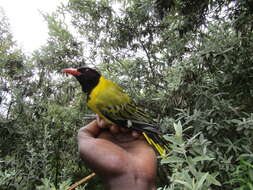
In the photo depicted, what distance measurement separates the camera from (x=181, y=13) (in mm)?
2873

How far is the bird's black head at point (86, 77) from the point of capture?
1960mm

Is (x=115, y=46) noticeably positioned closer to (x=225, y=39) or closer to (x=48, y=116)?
(x=48, y=116)

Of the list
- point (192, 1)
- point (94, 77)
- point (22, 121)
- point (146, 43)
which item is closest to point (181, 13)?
point (192, 1)

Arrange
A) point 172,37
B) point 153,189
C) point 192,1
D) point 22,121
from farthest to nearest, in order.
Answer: point 172,37 < point 22,121 < point 192,1 < point 153,189

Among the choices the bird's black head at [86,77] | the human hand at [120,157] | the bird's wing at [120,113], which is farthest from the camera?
the bird's black head at [86,77]

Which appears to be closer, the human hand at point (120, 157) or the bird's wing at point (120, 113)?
the human hand at point (120, 157)

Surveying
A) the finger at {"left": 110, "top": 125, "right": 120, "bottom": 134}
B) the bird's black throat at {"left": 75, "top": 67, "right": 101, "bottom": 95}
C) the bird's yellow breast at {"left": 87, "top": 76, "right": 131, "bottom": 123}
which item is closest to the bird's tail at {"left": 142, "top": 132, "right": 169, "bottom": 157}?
the finger at {"left": 110, "top": 125, "right": 120, "bottom": 134}

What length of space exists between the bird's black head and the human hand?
32cm

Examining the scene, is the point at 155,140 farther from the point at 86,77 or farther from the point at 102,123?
the point at 86,77

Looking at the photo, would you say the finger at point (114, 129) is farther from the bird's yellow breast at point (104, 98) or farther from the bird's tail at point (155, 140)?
the bird's tail at point (155, 140)

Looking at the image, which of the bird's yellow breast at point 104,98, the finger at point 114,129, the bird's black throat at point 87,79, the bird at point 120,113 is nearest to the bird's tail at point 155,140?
the bird at point 120,113

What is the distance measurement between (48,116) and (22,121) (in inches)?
15.1

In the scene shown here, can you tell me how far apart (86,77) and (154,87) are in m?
2.28

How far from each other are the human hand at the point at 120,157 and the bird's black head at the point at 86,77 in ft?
1.03
